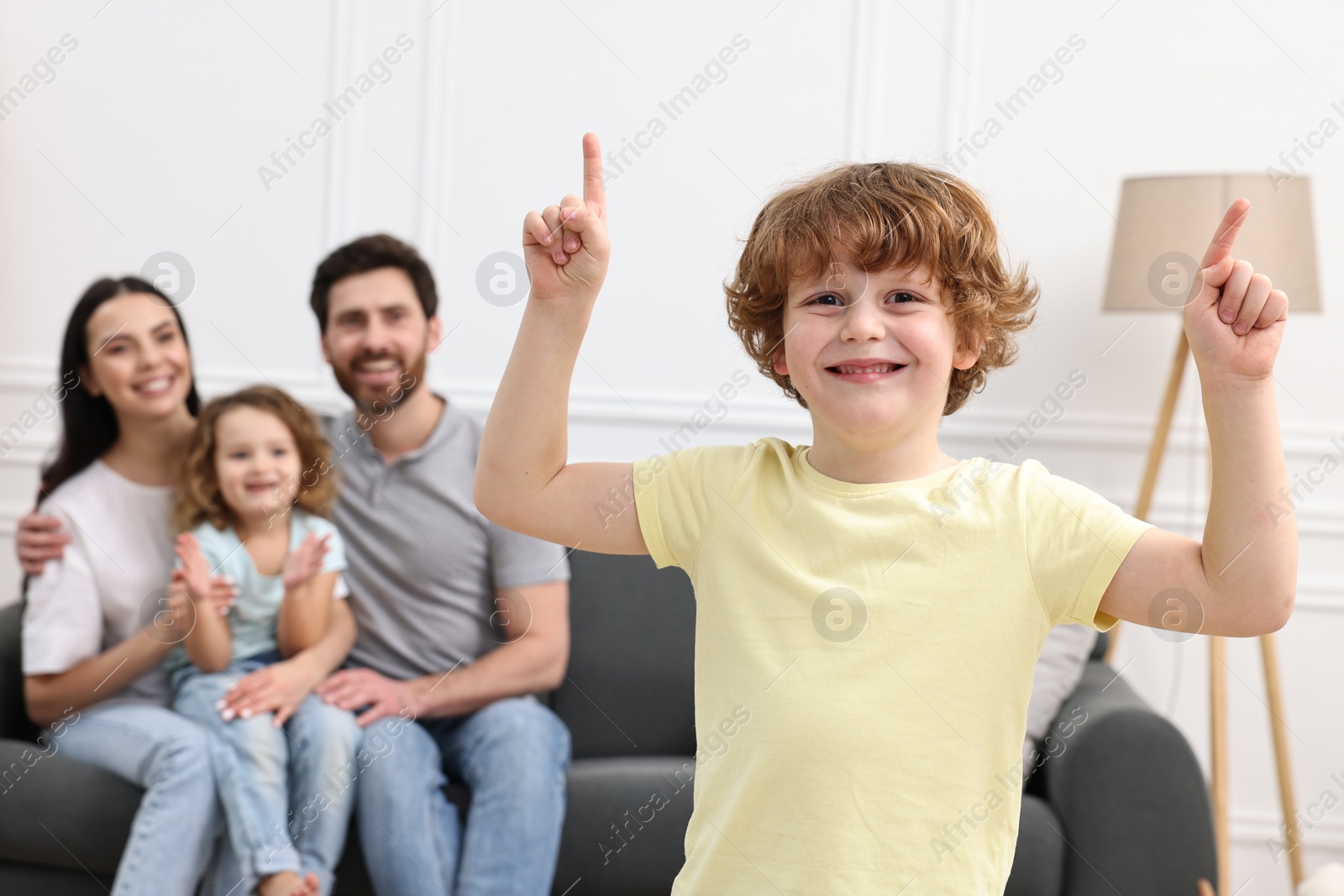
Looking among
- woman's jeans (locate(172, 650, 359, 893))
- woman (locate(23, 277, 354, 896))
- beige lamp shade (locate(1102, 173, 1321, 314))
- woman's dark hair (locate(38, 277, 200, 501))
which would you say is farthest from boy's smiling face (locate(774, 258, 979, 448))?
woman's dark hair (locate(38, 277, 200, 501))

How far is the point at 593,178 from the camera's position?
2.87ft

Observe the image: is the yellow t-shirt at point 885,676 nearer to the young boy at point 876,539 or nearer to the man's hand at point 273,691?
the young boy at point 876,539

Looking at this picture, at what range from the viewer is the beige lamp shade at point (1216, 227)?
85.0 inches

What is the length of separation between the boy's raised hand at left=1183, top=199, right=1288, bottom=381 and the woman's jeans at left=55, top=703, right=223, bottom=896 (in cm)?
161

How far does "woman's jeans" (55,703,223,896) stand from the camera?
170cm

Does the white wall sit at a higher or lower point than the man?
higher

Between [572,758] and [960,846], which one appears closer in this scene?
[960,846]

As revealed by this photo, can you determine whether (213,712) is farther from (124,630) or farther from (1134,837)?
(1134,837)

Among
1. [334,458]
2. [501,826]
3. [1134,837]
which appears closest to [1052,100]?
[1134,837]

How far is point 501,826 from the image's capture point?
1.79 meters

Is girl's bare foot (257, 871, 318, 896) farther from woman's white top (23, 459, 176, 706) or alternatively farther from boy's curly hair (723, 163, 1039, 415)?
boy's curly hair (723, 163, 1039, 415)

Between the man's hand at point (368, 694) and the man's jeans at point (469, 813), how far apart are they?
2 centimetres

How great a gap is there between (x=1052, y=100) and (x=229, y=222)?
1991mm

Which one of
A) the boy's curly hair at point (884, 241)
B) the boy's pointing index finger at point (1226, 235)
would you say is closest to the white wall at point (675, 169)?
the boy's curly hair at point (884, 241)
